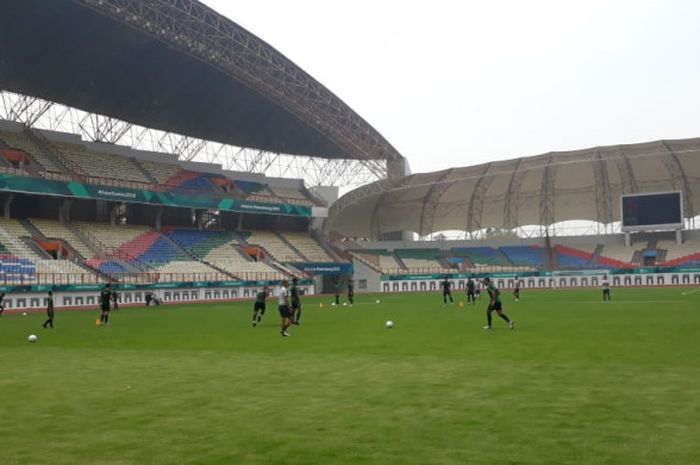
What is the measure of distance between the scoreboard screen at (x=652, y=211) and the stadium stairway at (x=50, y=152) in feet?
209

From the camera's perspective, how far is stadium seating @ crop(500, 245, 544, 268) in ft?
291

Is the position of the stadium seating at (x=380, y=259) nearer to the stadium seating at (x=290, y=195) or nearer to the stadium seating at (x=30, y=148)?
the stadium seating at (x=290, y=195)

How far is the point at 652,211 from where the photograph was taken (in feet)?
263

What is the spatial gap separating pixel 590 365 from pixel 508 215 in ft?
262

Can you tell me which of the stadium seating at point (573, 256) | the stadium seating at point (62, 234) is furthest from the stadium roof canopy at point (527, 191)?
the stadium seating at point (62, 234)

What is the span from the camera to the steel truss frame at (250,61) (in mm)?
49594

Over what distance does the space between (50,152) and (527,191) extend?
61.7 metres

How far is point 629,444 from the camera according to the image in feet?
26.0

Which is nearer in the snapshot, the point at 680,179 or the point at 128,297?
the point at 128,297

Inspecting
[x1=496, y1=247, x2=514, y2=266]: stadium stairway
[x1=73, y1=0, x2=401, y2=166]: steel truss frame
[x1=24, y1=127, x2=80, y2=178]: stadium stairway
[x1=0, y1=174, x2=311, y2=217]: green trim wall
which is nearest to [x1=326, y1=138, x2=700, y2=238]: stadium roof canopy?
[x1=496, y1=247, x2=514, y2=266]: stadium stairway

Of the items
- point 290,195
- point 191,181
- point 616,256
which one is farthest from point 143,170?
point 616,256

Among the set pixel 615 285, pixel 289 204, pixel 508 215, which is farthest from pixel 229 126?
pixel 615 285

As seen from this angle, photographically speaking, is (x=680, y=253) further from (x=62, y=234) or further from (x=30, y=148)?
(x=30, y=148)

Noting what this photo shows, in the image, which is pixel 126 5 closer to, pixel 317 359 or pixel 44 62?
pixel 44 62
